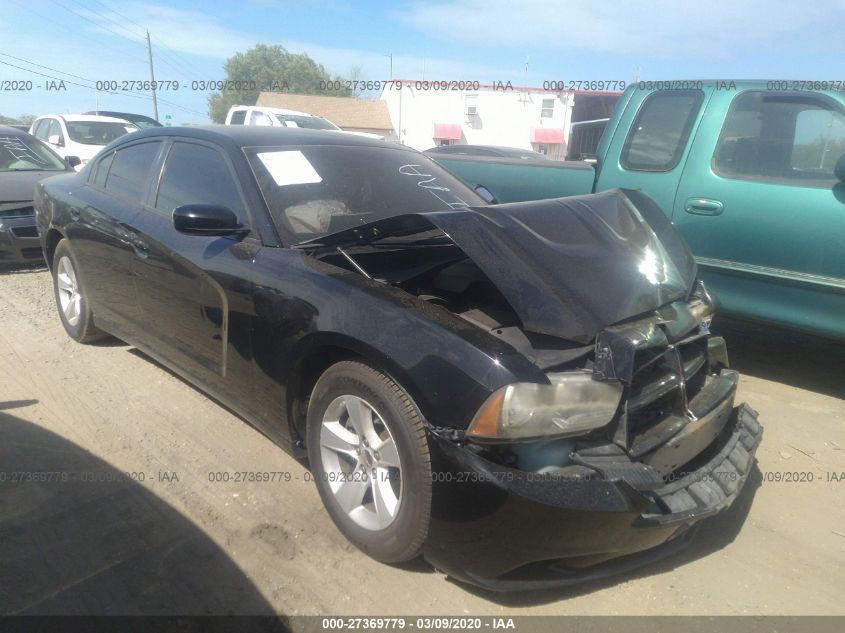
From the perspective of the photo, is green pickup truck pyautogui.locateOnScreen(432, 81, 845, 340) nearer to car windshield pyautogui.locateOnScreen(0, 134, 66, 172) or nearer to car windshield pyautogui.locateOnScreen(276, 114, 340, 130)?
car windshield pyautogui.locateOnScreen(0, 134, 66, 172)

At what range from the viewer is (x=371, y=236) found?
2836 mm

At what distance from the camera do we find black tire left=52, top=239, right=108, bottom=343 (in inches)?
174

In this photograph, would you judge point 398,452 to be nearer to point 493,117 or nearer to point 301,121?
point 301,121

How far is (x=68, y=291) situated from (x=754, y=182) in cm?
484

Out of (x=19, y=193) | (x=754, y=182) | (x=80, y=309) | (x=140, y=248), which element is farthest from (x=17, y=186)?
(x=754, y=182)

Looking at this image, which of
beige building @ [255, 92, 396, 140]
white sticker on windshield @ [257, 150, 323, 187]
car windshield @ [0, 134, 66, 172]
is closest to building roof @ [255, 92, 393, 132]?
beige building @ [255, 92, 396, 140]

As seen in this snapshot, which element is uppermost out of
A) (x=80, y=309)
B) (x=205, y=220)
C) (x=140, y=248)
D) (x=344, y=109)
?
(x=344, y=109)

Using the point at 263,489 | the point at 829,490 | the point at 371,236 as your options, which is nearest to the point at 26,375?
the point at 263,489

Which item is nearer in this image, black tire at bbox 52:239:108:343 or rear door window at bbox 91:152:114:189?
rear door window at bbox 91:152:114:189

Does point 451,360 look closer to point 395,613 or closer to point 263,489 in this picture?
point 395,613

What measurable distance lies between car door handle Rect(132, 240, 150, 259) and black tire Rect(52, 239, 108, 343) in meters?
1.07

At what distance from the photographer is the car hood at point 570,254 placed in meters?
2.28

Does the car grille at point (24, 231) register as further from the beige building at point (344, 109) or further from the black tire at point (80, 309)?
the beige building at point (344, 109)

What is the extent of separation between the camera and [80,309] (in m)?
4.54
